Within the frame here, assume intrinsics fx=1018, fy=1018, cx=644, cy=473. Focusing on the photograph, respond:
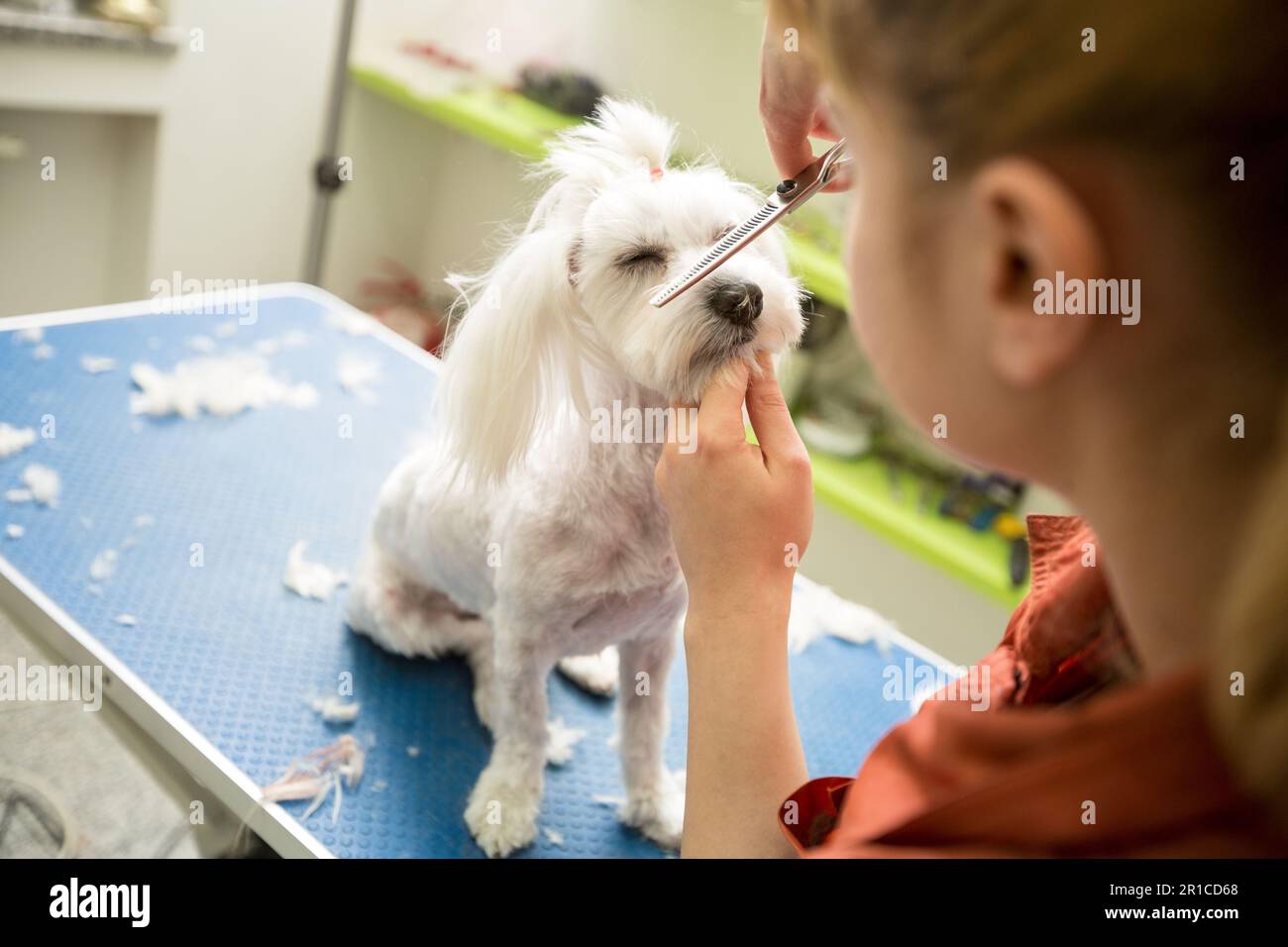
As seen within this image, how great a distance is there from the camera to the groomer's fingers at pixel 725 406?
2.47 ft

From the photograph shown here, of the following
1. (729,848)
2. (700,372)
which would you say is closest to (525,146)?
(700,372)

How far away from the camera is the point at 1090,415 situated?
38cm

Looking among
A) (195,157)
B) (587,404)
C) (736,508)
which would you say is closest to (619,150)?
(587,404)

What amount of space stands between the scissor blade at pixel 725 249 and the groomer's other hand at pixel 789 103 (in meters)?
0.08

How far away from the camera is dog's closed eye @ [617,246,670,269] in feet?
2.88

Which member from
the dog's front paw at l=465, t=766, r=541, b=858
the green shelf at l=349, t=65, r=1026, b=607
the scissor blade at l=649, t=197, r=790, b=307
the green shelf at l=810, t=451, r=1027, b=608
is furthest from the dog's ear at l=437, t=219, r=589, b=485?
the green shelf at l=810, t=451, r=1027, b=608

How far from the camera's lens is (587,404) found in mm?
927

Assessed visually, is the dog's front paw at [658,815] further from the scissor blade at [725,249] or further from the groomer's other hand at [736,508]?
the scissor blade at [725,249]

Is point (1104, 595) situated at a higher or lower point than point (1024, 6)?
lower

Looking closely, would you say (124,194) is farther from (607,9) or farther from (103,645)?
(103,645)

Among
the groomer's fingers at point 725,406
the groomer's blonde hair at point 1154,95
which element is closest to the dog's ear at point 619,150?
the groomer's fingers at point 725,406

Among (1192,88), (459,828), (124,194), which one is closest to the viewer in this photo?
(1192,88)

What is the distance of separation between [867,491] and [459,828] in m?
1.39

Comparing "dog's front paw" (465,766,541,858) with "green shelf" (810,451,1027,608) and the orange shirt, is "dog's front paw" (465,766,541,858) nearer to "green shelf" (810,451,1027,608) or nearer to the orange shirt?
the orange shirt
